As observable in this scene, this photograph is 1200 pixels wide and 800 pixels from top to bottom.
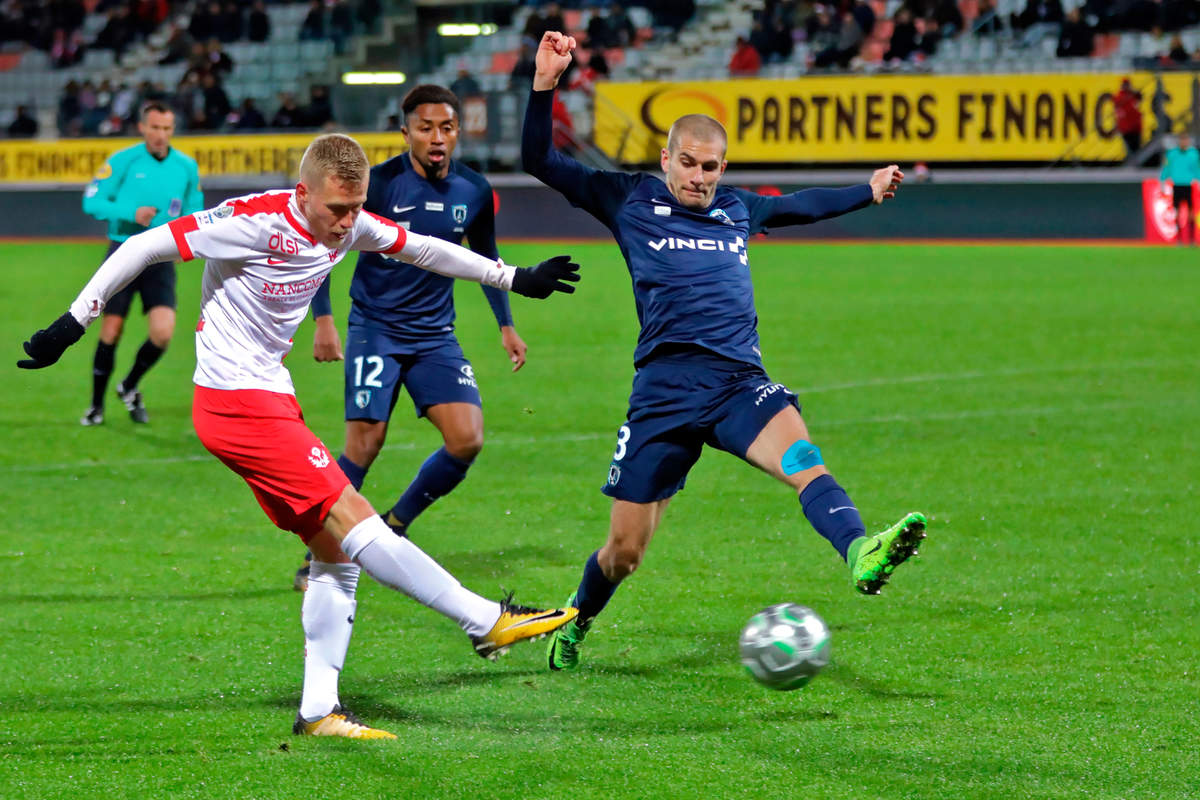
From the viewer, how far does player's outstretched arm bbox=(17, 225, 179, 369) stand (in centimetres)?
459

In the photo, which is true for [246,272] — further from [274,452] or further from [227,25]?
[227,25]

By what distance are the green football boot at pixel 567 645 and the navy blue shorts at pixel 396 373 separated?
66.9 inches

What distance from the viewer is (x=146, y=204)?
37.2 ft

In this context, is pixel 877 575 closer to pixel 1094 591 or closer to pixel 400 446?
pixel 1094 591

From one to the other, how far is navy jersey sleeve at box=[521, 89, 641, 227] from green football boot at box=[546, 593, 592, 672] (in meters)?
1.47

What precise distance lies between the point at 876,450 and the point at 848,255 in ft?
52.7

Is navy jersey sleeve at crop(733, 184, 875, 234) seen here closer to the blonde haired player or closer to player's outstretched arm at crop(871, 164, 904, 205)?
player's outstretched arm at crop(871, 164, 904, 205)

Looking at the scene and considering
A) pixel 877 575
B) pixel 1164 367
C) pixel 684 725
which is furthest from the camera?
pixel 1164 367

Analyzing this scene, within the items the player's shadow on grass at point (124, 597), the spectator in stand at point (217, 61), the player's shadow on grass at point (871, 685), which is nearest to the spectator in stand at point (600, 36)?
the spectator in stand at point (217, 61)

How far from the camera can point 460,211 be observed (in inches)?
277

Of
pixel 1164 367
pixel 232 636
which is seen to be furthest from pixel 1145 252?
pixel 232 636

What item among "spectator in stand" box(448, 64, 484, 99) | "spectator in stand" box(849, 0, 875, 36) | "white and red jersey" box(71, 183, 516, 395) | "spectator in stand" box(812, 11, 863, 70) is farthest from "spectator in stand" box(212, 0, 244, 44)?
"white and red jersey" box(71, 183, 516, 395)

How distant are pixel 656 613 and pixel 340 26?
3229cm

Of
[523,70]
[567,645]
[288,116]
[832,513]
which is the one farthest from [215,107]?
[832,513]
